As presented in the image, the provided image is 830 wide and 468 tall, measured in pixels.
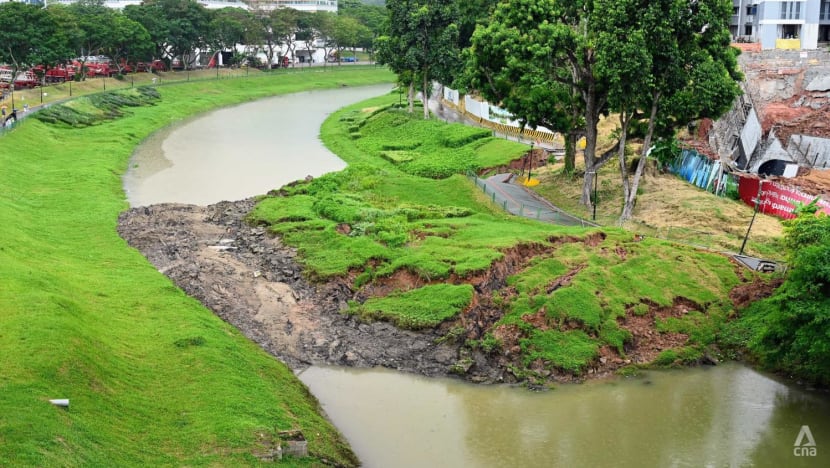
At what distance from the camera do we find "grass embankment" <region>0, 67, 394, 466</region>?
792 inches

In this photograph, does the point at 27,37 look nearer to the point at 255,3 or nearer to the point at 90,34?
the point at 90,34

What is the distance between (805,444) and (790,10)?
6120cm

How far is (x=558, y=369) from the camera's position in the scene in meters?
28.4

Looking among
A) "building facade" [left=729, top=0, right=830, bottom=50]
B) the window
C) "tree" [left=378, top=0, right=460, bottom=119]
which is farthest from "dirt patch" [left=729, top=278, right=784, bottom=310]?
the window

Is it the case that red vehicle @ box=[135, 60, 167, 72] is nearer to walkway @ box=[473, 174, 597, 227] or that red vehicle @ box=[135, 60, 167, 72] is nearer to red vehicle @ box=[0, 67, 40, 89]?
red vehicle @ box=[0, 67, 40, 89]

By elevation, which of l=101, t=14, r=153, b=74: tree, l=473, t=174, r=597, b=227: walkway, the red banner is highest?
l=101, t=14, r=153, b=74: tree

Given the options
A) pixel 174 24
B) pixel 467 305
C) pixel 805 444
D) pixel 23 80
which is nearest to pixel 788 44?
pixel 467 305

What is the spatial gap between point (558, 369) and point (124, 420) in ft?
43.7

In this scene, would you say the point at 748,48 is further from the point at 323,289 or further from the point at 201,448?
the point at 201,448

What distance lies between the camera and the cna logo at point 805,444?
2425cm

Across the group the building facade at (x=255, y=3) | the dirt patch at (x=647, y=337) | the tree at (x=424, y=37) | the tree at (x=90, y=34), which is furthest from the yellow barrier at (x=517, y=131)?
the building facade at (x=255, y=3)

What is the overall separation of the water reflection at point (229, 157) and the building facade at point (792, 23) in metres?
39.6

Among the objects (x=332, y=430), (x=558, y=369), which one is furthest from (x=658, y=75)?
(x=332, y=430)

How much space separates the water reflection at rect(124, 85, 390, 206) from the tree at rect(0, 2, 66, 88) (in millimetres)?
13092
